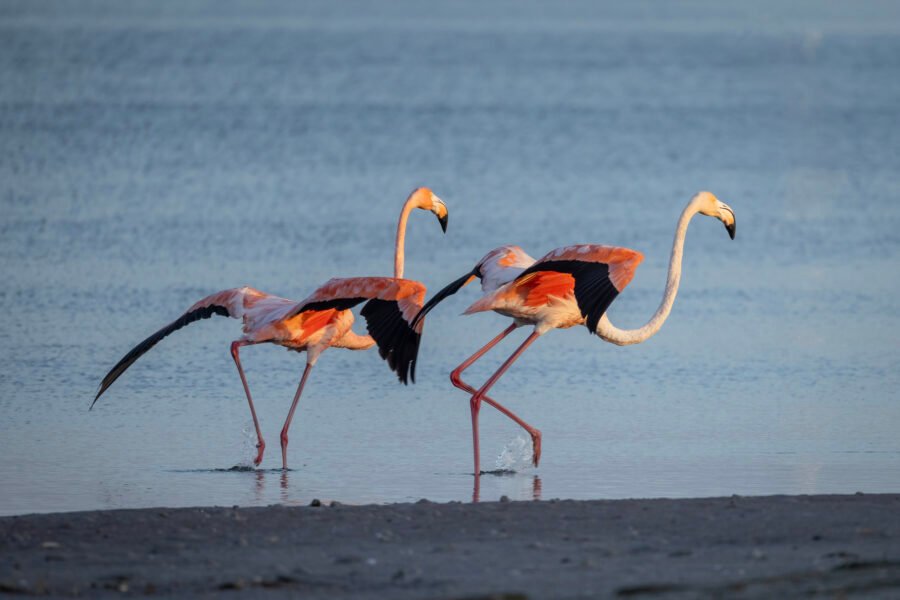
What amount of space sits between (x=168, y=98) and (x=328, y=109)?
4.36m

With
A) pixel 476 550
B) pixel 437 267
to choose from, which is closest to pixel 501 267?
pixel 476 550

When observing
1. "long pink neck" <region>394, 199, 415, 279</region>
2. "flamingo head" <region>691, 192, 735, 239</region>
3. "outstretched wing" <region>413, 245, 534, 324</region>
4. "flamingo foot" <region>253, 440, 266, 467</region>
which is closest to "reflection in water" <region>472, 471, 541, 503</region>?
"outstretched wing" <region>413, 245, 534, 324</region>

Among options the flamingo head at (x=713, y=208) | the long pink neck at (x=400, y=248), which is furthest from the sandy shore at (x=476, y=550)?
the long pink neck at (x=400, y=248)

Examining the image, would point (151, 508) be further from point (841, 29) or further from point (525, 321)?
point (841, 29)

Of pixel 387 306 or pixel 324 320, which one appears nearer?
pixel 387 306

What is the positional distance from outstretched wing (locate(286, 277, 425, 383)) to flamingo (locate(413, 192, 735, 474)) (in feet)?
0.46

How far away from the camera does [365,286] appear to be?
10.5 metres

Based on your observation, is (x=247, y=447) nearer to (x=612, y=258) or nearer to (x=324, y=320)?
(x=324, y=320)

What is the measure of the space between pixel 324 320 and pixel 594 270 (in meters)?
2.20

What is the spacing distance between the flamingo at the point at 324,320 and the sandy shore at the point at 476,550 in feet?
7.15

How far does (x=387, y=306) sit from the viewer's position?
10.6m

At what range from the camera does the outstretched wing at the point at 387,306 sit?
10.5 m

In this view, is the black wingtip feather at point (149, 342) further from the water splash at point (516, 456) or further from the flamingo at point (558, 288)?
the water splash at point (516, 456)

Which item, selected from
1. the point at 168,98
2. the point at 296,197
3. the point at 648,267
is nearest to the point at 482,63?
the point at 168,98
